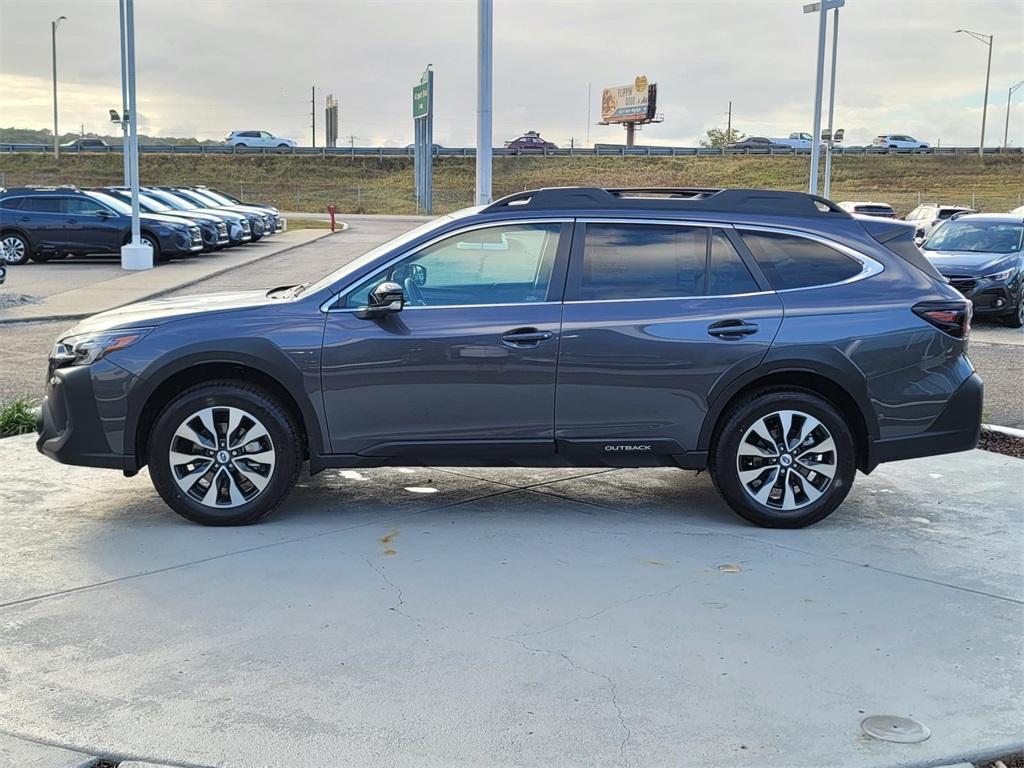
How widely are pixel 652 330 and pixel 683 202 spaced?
2.75ft

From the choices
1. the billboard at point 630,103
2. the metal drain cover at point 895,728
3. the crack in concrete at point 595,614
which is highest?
the billboard at point 630,103

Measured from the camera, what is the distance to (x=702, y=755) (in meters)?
3.56

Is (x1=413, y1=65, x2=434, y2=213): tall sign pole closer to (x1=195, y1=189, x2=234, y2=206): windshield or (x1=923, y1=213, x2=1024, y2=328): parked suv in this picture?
(x1=195, y1=189, x2=234, y2=206): windshield

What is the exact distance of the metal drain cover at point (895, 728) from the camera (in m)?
3.69

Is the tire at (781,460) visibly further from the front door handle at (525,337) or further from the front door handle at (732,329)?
the front door handle at (525,337)

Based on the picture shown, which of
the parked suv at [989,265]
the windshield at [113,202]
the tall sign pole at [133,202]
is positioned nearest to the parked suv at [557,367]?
the parked suv at [989,265]

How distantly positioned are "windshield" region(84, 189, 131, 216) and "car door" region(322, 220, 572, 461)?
20465mm

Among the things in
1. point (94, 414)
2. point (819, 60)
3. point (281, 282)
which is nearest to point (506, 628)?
point (94, 414)

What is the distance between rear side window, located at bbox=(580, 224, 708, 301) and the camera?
5.96 m

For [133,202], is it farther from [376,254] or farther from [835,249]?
[835,249]

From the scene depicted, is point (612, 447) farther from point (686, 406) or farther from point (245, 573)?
point (245, 573)

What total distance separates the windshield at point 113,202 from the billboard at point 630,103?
239 ft

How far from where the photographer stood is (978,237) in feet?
57.8

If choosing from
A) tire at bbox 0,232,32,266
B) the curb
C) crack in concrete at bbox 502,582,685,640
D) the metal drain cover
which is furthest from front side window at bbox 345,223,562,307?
tire at bbox 0,232,32,266
